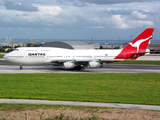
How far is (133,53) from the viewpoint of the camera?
41750mm

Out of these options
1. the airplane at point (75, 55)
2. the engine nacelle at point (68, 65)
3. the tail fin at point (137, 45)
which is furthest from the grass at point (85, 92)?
the tail fin at point (137, 45)

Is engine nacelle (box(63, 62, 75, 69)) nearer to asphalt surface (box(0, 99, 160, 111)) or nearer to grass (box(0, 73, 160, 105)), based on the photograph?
grass (box(0, 73, 160, 105))

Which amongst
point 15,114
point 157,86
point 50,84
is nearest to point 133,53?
point 157,86

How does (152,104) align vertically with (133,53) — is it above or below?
below

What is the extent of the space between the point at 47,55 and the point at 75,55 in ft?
16.0

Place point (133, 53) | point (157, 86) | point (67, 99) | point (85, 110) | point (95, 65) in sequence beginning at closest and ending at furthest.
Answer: point (85, 110), point (67, 99), point (157, 86), point (95, 65), point (133, 53)

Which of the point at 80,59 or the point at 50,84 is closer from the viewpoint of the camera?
the point at 50,84

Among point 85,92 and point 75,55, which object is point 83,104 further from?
point 75,55

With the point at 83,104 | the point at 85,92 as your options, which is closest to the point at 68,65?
the point at 85,92

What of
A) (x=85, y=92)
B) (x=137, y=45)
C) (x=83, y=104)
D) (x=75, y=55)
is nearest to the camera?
(x=83, y=104)

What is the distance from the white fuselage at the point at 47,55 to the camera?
39.1 m

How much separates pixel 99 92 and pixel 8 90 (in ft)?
27.5

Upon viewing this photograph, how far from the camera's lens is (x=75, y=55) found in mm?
40750

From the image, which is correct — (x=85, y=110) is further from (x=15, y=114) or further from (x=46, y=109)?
(x=15, y=114)
